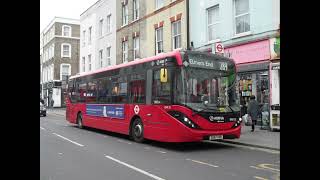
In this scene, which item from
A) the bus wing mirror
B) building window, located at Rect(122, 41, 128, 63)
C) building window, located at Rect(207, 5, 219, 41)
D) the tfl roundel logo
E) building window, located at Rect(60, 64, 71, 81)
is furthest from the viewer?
building window, located at Rect(60, 64, 71, 81)

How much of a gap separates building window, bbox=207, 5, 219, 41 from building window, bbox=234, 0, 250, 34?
1554 millimetres

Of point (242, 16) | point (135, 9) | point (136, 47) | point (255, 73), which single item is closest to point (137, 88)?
point (255, 73)

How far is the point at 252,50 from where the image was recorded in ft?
58.3

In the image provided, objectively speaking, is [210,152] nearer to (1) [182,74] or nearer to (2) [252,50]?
(1) [182,74]

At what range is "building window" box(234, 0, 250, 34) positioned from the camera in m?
18.4

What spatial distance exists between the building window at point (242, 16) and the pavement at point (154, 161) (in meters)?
7.40

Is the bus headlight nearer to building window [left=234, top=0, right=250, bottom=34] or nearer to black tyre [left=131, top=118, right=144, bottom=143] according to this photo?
black tyre [left=131, top=118, right=144, bottom=143]

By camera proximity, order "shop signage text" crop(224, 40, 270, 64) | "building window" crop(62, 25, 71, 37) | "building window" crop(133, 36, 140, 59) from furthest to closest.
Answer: "building window" crop(62, 25, 71, 37)
"building window" crop(133, 36, 140, 59)
"shop signage text" crop(224, 40, 270, 64)

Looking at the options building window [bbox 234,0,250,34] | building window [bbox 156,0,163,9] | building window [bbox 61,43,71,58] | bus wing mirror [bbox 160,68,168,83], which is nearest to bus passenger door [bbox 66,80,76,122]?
building window [bbox 156,0,163,9]

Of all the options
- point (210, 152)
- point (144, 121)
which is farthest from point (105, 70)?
point (210, 152)

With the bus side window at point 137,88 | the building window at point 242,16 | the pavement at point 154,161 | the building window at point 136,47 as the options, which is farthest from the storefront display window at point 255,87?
the building window at point 136,47

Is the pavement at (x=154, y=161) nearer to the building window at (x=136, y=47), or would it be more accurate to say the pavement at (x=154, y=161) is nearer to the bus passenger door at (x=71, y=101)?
the bus passenger door at (x=71, y=101)

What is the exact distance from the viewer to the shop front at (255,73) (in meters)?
17.1
